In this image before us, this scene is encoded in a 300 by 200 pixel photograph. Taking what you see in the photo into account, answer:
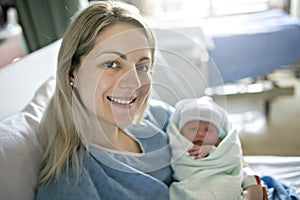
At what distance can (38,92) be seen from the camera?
103cm

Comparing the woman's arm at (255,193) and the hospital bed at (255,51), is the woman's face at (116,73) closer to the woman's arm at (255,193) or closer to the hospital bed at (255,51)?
the woman's arm at (255,193)

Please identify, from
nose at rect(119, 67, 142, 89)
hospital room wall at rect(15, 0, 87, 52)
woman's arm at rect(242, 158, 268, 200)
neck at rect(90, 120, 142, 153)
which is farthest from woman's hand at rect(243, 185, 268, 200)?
hospital room wall at rect(15, 0, 87, 52)

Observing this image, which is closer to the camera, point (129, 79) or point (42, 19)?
point (129, 79)

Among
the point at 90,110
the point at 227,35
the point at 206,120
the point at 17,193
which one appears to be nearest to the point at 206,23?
the point at 227,35

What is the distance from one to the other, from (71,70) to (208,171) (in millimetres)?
457

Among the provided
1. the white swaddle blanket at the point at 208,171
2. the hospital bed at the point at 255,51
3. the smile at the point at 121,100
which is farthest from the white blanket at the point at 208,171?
the hospital bed at the point at 255,51

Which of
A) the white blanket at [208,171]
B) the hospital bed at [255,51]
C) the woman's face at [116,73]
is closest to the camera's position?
the woman's face at [116,73]

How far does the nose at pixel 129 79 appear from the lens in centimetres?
72

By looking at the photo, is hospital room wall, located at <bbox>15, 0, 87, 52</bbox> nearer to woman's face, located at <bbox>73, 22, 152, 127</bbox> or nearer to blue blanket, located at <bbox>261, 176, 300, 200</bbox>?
woman's face, located at <bbox>73, 22, 152, 127</bbox>

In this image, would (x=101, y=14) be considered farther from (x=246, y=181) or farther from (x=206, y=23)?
(x=206, y=23)

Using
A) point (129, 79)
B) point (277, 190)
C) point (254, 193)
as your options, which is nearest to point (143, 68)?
point (129, 79)

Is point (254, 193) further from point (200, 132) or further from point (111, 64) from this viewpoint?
point (111, 64)

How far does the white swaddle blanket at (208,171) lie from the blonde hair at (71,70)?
281 millimetres

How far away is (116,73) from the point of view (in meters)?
0.73
